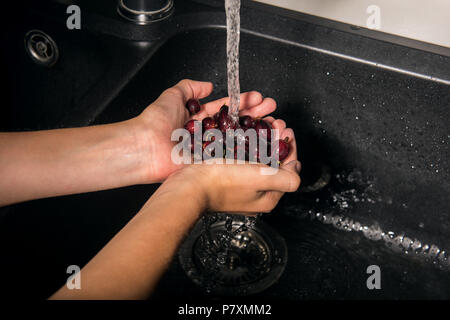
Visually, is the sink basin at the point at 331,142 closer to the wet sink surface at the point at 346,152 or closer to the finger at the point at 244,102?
the wet sink surface at the point at 346,152

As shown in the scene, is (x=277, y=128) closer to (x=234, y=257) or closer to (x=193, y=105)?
(x=193, y=105)

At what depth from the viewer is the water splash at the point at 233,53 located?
0.76 metres

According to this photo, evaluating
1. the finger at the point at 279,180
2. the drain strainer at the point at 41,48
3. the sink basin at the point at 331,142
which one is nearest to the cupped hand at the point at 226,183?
the finger at the point at 279,180

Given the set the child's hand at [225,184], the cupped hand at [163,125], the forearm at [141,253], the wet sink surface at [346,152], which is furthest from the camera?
the wet sink surface at [346,152]

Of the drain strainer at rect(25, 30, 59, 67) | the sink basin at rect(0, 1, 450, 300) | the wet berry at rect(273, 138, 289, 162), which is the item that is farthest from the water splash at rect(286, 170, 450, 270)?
the drain strainer at rect(25, 30, 59, 67)

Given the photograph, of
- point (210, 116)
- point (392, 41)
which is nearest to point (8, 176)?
point (210, 116)

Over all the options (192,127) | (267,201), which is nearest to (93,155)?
(192,127)

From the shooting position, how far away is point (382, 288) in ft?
2.77

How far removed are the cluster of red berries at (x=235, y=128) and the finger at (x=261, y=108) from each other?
0.03 meters

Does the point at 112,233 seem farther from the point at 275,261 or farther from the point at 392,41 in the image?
the point at 392,41

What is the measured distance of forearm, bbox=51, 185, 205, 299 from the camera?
0.48 m

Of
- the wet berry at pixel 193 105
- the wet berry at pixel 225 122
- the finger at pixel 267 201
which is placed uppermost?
the wet berry at pixel 193 105
